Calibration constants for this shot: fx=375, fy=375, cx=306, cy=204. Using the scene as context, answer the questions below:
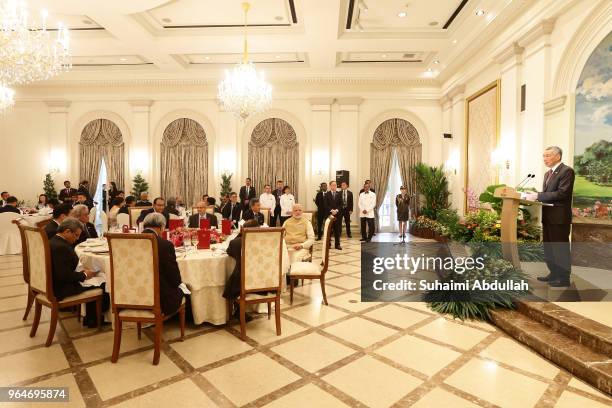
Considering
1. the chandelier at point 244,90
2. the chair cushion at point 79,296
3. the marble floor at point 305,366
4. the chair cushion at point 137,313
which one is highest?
the chandelier at point 244,90

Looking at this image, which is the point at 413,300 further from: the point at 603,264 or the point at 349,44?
the point at 349,44

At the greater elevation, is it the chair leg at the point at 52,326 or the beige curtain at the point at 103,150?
the beige curtain at the point at 103,150

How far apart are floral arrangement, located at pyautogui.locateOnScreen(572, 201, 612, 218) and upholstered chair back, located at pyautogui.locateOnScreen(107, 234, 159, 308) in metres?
5.30

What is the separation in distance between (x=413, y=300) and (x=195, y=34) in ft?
22.7

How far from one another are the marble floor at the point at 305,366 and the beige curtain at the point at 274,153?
7.19 meters

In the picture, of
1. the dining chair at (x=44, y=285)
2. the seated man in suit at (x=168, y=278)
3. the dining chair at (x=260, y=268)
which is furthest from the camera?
the dining chair at (x=260, y=268)

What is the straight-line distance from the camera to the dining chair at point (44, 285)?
3.36 m

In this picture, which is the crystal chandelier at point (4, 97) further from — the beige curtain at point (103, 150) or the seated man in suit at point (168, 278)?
the seated man in suit at point (168, 278)

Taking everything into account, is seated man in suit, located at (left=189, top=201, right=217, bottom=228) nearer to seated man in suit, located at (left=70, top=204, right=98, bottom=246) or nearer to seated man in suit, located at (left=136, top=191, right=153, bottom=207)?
seated man in suit, located at (left=70, top=204, right=98, bottom=246)

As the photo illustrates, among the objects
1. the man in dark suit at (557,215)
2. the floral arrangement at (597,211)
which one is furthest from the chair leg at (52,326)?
the floral arrangement at (597,211)

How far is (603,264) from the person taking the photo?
4.85 metres

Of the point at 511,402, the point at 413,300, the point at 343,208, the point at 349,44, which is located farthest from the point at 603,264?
the point at 349,44

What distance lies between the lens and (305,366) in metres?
3.11

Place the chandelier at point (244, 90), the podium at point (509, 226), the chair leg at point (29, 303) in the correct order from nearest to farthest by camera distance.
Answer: the chair leg at point (29, 303), the podium at point (509, 226), the chandelier at point (244, 90)
